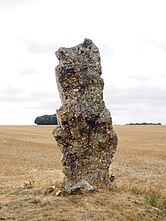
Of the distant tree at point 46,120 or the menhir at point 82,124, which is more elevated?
the distant tree at point 46,120

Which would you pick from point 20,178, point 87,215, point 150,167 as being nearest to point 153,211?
point 87,215

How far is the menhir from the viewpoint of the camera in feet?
51.3

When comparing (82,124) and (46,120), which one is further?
(46,120)

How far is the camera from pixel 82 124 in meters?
15.7

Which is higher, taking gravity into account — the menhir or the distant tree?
the distant tree

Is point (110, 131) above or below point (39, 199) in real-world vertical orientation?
above

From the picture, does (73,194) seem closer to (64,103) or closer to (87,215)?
(87,215)

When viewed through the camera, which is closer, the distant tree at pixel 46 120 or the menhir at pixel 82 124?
the menhir at pixel 82 124

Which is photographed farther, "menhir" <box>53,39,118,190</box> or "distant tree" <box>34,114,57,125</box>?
"distant tree" <box>34,114,57,125</box>

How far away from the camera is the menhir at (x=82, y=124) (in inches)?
616

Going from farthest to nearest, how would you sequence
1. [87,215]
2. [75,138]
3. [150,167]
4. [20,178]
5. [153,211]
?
[150,167] → [20,178] → [75,138] → [153,211] → [87,215]

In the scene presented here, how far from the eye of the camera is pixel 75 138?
617 inches

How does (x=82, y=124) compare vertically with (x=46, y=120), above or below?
below

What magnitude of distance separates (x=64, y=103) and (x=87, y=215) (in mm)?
4716
